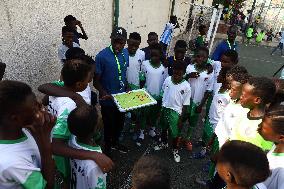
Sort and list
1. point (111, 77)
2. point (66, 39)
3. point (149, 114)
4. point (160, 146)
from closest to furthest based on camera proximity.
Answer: point (111, 77), point (66, 39), point (160, 146), point (149, 114)

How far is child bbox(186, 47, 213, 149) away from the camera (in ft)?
14.7

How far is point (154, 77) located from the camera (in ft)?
15.2

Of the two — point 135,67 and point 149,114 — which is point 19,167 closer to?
point 135,67

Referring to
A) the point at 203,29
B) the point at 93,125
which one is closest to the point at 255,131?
the point at 93,125

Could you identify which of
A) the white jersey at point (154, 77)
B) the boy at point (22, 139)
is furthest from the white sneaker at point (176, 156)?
the boy at point (22, 139)

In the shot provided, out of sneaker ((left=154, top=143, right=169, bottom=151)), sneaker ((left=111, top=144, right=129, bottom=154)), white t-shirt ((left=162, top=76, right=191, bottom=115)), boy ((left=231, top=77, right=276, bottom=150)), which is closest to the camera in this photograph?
boy ((left=231, top=77, right=276, bottom=150))

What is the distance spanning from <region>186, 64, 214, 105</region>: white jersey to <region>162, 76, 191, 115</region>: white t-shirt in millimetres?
364

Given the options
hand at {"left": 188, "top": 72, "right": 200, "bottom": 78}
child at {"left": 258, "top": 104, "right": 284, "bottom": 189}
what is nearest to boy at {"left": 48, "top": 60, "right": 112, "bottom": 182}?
child at {"left": 258, "top": 104, "right": 284, "bottom": 189}

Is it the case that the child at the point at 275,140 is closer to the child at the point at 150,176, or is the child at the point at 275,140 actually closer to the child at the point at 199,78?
the child at the point at 150,176

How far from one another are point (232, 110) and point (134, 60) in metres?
2.09

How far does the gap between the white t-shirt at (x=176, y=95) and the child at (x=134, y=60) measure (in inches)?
25.8

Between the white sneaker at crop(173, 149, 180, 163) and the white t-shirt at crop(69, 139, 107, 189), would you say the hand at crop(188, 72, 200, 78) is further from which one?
the white t-shirt at crop(69, 139, 107, 189)

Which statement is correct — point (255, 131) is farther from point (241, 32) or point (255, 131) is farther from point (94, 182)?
point (241, 32)

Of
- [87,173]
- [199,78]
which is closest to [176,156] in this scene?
[199,78]
